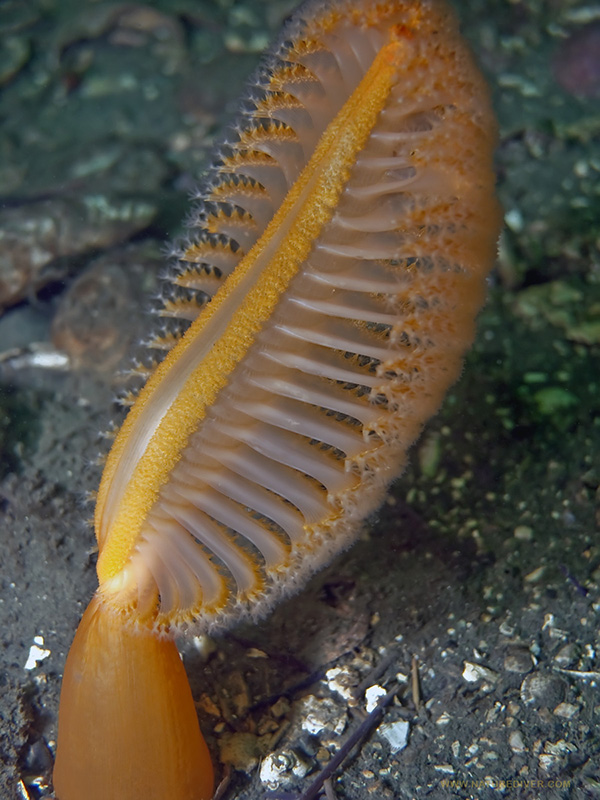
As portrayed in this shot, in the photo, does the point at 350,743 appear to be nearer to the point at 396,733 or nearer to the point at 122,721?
the point at 396,733

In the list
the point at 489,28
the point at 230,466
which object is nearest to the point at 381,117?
the point at 230,466

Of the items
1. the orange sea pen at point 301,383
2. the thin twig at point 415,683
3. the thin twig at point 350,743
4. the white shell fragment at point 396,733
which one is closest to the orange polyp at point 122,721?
→ the orange sea pen at point 301,383

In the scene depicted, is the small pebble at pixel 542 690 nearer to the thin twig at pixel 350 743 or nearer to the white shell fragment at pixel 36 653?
the thin twig at pixel 350 743

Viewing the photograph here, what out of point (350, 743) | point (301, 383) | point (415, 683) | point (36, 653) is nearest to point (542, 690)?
point (415, 683)

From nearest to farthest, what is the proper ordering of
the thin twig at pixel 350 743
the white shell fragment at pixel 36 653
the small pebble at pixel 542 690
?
the thin twig at pixel 350 743 → the small pebble at pixel 542 690 → the white shell fragment at pixel 36 653

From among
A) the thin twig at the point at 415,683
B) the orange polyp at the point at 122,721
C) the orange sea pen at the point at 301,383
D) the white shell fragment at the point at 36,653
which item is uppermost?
the orange sea pen at the point at 301,383

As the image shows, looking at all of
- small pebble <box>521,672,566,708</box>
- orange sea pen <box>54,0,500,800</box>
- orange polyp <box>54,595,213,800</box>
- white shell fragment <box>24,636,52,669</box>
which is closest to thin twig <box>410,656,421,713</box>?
small pebble <box>521,672,566,708</box>

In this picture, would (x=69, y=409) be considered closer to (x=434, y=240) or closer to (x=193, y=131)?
(x=434, y=240)

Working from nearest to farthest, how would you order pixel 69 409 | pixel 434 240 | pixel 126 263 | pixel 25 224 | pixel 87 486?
1. pixel 434 240
2. pixel 87 486
3. pixel 69 409
4. pixel 126 263
5. pixel 25 224
